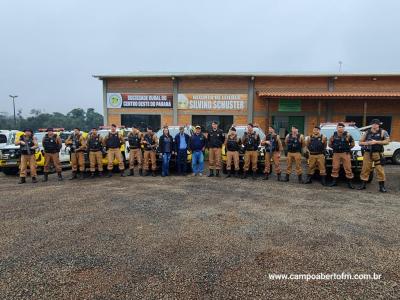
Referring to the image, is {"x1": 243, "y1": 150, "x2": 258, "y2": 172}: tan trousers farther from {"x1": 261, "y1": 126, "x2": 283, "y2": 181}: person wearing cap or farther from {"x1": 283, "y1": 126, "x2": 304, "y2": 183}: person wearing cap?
{"x1": 283, "y1": 126, "x2": 304, "y2": 183}: person wearing cap

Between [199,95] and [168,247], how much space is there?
16108mm

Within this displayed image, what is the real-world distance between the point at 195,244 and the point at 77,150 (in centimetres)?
705

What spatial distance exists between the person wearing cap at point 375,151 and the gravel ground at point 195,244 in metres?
0.64

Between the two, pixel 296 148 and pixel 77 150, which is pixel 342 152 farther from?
pixel 77 150

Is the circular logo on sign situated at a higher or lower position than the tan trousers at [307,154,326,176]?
higher

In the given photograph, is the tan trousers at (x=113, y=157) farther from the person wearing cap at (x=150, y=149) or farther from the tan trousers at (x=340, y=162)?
the tan trousers at (x=340, y=162)

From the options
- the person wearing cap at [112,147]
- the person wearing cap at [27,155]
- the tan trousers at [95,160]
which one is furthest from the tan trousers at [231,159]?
the person wearing cap at [27,155]

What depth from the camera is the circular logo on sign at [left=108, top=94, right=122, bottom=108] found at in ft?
66.8

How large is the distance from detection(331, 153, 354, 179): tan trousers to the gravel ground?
101 cm

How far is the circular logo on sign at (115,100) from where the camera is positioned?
20.4 meters

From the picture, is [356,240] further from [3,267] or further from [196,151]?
[196,151]

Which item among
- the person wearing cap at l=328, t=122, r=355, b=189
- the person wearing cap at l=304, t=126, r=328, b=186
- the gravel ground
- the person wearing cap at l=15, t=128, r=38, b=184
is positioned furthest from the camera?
the person wearing cap at l=15, t=128, r=38, b=184

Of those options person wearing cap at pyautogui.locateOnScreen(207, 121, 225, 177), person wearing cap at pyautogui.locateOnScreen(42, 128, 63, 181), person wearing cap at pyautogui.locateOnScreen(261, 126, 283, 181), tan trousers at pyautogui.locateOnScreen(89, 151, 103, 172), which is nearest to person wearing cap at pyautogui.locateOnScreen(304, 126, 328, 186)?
person wearing cap at pyautogui.locateOnScreen(261, 126, 283, 181)

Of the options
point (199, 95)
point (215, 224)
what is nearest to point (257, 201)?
point (215, 224)
